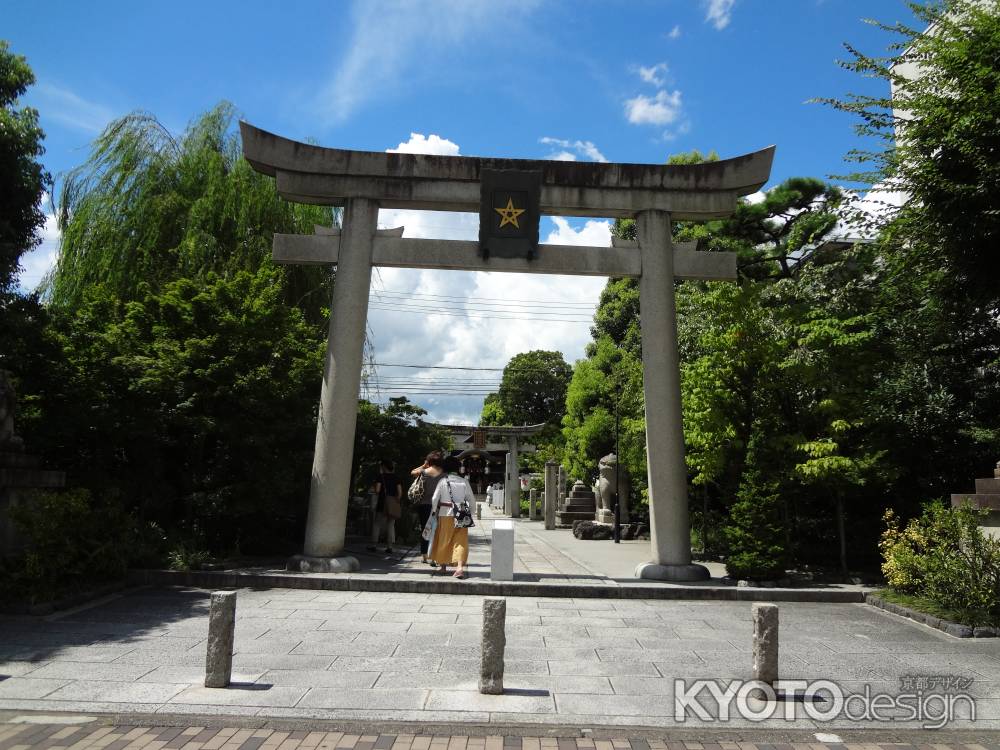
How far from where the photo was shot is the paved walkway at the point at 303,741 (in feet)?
15.1

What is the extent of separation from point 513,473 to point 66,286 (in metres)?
25.4

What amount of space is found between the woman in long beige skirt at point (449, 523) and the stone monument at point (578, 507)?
618 inches

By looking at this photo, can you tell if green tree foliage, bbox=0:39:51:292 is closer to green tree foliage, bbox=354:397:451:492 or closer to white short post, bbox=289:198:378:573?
white short post, bbox=289:198:378:573

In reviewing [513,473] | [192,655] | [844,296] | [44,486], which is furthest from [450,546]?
[513,473]

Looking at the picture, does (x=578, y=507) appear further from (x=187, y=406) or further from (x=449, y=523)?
(x=187, y=406)

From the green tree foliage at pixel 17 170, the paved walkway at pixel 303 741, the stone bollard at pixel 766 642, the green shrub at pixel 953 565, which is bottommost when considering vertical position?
the paved walkway at pixel 303 741

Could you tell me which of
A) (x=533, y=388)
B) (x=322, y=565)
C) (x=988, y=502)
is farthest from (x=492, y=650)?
(x=533, y=388)

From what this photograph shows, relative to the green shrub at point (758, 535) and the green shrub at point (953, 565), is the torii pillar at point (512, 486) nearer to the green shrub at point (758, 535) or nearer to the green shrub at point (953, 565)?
the green shrub at point (758, 535)

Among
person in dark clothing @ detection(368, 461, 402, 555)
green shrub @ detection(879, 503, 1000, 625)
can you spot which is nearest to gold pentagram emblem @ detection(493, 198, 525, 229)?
person in dark clothing @ detection(368, 461, 402, 555)

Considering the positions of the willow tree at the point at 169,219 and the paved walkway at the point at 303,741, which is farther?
the willow tree at the point at 169,219

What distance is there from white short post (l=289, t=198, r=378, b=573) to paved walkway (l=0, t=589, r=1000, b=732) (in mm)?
1357

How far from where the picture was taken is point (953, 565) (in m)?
8.83

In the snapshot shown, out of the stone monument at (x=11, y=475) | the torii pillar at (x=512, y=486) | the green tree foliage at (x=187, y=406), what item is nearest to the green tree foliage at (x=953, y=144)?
the green tree foliage at (x=187, y=406)

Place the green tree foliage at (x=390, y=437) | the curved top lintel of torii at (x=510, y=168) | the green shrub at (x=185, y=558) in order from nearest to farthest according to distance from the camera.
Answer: the green shrub at (x=185, y=558) < the curved top lintel of torii at (x=510, y=168) < the green tree foliage at (x=390, y=437)
